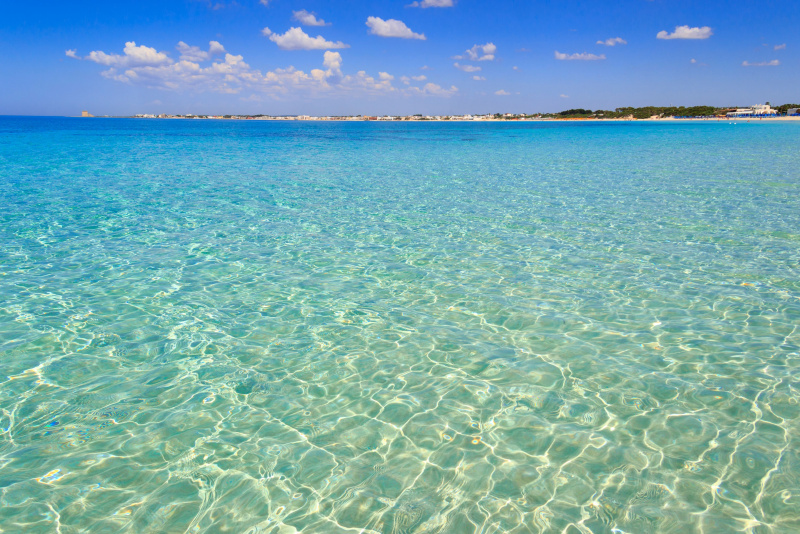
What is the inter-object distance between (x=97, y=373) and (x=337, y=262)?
216 inches

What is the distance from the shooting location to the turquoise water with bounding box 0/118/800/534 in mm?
4367

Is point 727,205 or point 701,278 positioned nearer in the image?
point 701,278

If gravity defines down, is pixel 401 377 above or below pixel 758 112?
below

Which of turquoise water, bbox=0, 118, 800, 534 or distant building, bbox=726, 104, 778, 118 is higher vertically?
distant building, bbox=726, 104, 778, 118

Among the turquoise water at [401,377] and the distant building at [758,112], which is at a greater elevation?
the distant building at [758,112]

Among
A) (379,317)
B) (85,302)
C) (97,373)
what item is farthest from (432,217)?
(97,373)

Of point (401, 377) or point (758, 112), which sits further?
point (758, 112)

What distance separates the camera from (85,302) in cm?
853

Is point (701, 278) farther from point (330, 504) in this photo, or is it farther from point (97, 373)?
point (97, 373)

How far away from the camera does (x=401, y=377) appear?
6379mm

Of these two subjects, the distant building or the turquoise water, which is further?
the distant building

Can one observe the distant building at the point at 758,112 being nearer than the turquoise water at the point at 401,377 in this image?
No

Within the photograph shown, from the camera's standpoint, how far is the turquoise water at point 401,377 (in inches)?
172

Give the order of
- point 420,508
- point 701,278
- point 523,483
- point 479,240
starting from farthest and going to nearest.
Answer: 1. point 479,240
2. point 701,278
3. point 523,483
4. point 420,508
